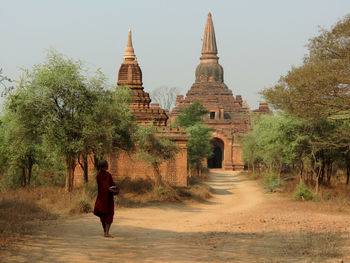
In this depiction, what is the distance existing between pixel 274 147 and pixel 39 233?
42.4 ft

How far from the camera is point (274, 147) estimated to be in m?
20.2

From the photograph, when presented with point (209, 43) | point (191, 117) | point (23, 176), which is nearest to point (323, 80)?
point (23, 176)

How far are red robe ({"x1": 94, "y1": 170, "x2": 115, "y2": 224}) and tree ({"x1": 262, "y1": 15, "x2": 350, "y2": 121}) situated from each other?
27.0 feet

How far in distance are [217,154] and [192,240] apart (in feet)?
161

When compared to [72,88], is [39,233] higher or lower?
lower

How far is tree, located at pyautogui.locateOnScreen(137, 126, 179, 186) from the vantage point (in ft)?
55.0

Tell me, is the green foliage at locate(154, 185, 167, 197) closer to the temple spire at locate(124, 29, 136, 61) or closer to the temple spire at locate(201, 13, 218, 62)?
the temple spire at locate(124, 29, 136, 61)

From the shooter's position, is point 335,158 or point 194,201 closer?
point 194,201

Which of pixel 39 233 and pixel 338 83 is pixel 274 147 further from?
pixel 39 233

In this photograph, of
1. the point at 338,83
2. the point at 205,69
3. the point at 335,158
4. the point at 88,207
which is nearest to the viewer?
the point at 88,207

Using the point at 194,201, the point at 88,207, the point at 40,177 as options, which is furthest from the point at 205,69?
the point at 88,207

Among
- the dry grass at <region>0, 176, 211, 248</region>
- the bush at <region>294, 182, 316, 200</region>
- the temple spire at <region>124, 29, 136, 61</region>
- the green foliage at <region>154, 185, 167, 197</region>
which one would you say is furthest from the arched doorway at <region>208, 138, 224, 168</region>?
the green foliage at <region>154, 185, 167, 197</region>

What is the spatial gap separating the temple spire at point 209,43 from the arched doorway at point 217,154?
509 inches

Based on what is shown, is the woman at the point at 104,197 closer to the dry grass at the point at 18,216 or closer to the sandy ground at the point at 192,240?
the sandy ground at the point at 192,240
